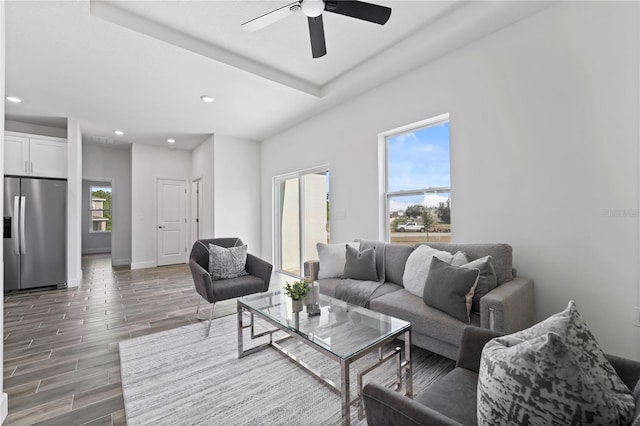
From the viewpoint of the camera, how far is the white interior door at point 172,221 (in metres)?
6.68

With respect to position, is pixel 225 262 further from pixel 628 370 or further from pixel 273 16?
pixel 628 370

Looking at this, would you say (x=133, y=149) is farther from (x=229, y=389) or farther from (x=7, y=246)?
(x=229, y=389)

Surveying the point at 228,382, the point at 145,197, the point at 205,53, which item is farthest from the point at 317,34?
the point at 145,197

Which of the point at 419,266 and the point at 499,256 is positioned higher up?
the point at 499,256

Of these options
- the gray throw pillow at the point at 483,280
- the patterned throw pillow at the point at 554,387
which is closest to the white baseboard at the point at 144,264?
the gray throw pillow at the point at 483,280

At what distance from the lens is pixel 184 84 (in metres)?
3.49

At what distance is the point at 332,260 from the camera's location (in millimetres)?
3215

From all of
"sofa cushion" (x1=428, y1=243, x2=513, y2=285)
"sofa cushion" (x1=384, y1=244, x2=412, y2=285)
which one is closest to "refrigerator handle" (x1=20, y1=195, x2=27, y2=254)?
"sofa cushion" (x1=384, y1=244, x2=412, y2=285)

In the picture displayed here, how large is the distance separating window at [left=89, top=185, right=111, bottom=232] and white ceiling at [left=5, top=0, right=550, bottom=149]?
16.7ft

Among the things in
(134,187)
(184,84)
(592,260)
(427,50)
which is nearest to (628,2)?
(427,50)

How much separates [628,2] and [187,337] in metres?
4.40

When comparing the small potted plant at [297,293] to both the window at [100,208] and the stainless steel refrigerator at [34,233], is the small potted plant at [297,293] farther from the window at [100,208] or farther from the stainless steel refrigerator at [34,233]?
the window at [100,208]

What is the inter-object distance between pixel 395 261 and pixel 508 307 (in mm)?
1152

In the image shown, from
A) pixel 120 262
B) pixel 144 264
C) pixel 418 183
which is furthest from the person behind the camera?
pixel 120 262
